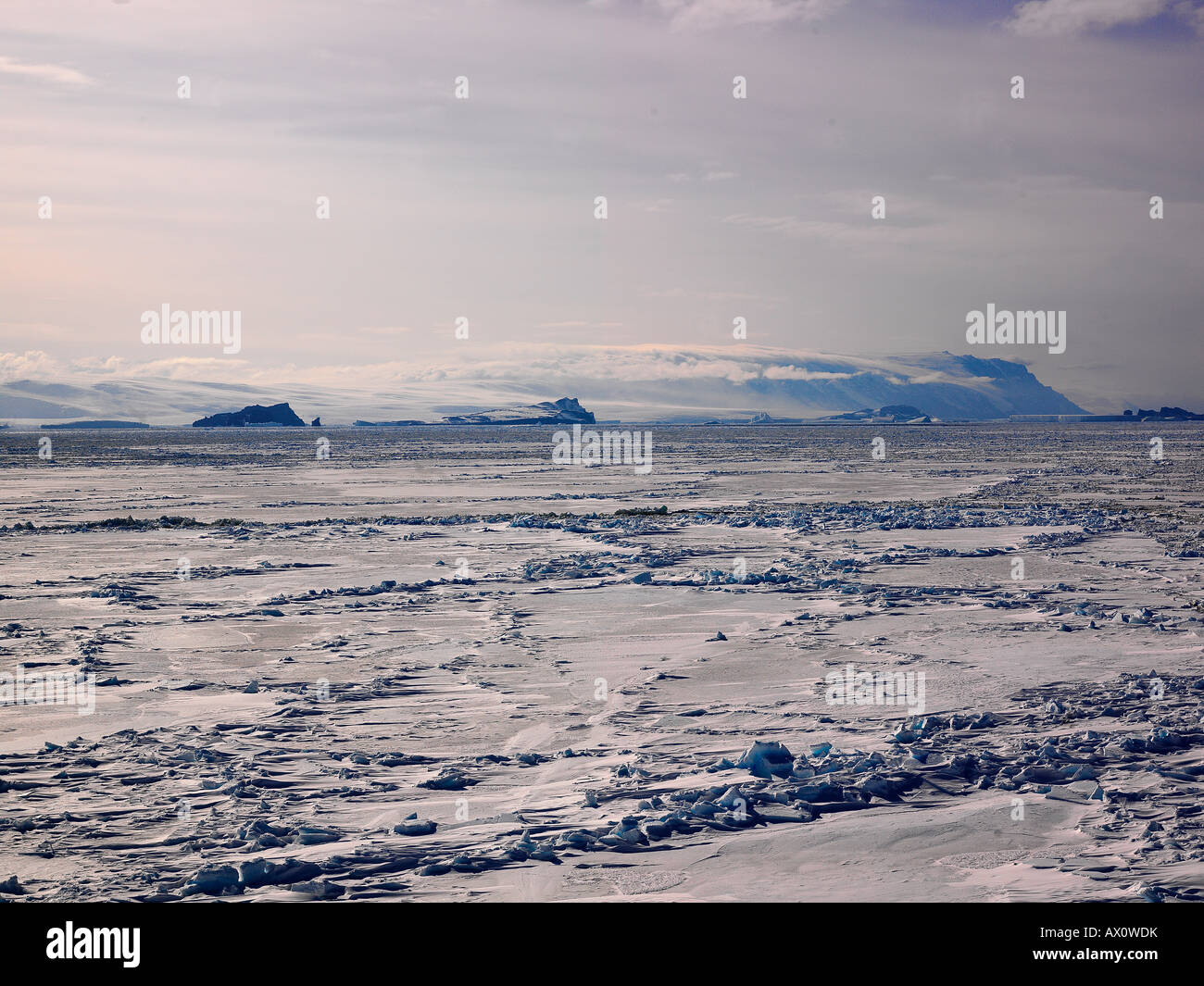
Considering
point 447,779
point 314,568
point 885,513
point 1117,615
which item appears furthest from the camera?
point 885,513

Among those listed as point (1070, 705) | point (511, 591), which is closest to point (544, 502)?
point (511, 591)

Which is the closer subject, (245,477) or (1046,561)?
(1046,561)

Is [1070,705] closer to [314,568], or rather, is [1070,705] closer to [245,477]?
[314,568]

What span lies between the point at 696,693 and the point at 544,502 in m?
18.5

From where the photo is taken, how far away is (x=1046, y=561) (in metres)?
15.8

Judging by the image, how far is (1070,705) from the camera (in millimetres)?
8094

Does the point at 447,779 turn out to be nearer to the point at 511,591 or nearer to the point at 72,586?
the point at 511,591

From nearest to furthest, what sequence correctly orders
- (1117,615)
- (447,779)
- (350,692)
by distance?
1. (447,779)
2. (350,692)
3. (1117,615)
